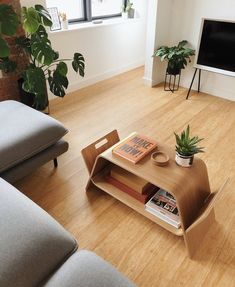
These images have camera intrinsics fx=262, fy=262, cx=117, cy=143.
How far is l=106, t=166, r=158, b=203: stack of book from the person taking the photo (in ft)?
5.56

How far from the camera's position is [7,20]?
7.02 ft

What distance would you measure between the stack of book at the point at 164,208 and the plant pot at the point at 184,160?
26cm

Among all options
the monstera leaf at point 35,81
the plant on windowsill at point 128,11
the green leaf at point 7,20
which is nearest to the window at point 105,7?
the plant on windowsill at point 128,11

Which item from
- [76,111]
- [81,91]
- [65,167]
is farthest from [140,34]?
[65,167]

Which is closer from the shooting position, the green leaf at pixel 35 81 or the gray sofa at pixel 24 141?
the gray sofa at pixel 24 141

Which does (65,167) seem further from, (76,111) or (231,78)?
(231,78)

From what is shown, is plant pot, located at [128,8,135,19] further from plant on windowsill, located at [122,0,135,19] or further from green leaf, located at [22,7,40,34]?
green leaf, located at [22,7,40,34]

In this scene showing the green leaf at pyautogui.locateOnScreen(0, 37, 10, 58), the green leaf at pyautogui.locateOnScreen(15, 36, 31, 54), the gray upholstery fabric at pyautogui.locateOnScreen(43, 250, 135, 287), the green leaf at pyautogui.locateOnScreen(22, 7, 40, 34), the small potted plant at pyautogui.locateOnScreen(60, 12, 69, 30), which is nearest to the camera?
the gray upholstery fabric at pyautogui.locateOnScreen(43, 250, 135, 287)

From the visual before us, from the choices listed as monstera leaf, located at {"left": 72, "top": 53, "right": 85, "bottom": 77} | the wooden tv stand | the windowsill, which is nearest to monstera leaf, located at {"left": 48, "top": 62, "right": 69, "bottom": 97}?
monstera leaf, located at {"left": 72, "top": 53, "right": 85, "bottom": 77}

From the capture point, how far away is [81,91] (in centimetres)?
358

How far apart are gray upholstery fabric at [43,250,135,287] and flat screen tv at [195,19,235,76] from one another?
271cm

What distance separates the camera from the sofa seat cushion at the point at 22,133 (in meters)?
1.66

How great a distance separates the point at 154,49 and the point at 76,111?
1376 millimetres

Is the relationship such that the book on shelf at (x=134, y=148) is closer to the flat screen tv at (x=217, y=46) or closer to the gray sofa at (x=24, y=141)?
the gray sofa at (x=24, y=141)
